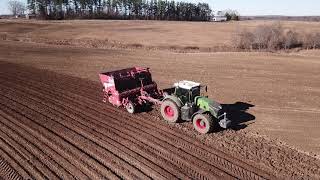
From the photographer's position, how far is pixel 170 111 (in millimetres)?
16078

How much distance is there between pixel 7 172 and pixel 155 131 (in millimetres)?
5631

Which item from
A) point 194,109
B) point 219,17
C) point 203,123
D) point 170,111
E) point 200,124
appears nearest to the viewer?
point 203,123

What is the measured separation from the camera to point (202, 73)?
26141mm

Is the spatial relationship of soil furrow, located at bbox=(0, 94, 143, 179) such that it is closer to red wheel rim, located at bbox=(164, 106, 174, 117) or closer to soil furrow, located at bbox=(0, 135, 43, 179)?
soil furrow, located at bbox=(0, 135, 43, 179)

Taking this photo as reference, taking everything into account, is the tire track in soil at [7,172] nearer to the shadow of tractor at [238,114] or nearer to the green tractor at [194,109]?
the green tractor at [194,109]

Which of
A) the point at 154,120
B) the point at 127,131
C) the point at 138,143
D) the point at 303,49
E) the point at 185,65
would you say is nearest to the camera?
the point at 138,143

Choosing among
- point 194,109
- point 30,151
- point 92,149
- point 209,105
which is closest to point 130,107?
point 194,109

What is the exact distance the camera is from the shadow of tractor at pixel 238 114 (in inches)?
639

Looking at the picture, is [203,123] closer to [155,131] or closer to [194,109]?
[194,109]

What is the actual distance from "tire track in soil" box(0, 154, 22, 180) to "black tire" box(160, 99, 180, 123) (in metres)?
6.46

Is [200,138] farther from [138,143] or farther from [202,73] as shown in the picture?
[202,73]

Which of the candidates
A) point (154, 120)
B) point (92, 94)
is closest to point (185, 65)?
point (92, 94)

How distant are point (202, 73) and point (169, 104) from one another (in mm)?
10851

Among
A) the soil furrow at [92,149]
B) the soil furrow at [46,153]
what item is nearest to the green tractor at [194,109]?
the soil furrow at [92,149]
